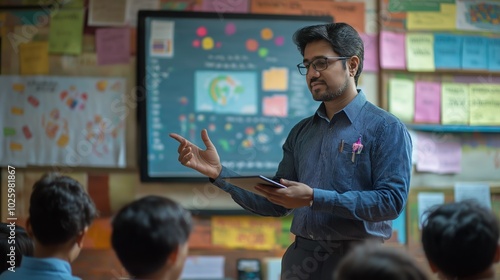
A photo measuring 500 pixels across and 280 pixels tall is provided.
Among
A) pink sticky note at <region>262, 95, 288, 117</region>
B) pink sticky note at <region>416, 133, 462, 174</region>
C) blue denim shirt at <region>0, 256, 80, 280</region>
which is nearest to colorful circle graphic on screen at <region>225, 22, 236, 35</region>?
pink sticky note at <region>262, 95, 288, 117</region>

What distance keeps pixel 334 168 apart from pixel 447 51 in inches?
68.3

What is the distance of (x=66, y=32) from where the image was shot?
11.2 ft

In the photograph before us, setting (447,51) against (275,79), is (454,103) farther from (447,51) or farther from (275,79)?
(275,79)

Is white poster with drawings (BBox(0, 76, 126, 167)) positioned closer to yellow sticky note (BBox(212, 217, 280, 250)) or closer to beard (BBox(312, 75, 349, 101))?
yellow sticky note (BBox(212, 217, 280, 250))

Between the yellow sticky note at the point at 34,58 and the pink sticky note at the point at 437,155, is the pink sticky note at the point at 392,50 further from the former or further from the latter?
the yellow sticky note at the point at 34,58

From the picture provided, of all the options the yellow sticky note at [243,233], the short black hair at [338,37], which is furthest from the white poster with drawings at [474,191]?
the short black hair at [338,37]

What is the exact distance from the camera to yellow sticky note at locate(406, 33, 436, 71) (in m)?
3.50

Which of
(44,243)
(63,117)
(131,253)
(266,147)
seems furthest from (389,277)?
(63,117)

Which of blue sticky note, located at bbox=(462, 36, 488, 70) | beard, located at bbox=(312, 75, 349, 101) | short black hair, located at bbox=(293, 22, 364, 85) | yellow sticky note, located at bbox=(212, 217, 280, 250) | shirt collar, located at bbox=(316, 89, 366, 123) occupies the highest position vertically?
blue sticky note, located at bbox=(462, 36, 488, 70)

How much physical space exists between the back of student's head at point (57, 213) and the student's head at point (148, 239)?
250 mm

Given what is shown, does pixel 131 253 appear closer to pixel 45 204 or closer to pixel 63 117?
pixel 45 204

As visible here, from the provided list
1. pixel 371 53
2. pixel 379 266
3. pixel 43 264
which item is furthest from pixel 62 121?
pixel 379 266

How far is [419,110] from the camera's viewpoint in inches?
138

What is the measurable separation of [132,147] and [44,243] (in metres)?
1.69
